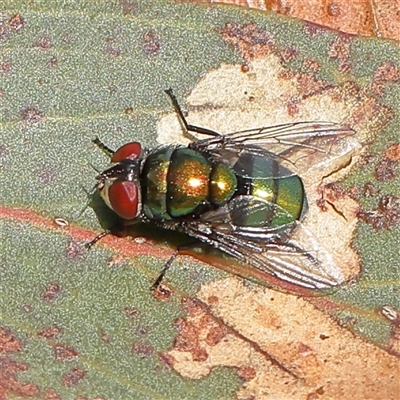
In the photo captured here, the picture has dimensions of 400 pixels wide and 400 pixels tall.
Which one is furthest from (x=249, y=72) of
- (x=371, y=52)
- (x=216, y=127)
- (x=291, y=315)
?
(x=291, y=315)

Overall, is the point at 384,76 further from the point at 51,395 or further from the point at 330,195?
the point at 51,395

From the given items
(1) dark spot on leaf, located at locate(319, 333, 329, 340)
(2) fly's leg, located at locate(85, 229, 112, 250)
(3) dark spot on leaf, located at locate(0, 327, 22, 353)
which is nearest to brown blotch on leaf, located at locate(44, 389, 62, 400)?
(3) dark spot on leaf, located at locate(0, 327, 22, 353)

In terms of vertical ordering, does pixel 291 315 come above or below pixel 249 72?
below

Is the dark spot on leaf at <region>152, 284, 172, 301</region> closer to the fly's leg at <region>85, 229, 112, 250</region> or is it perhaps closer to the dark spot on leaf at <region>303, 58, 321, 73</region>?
the fly's leg at <region>85, 229, 112, 250</region>

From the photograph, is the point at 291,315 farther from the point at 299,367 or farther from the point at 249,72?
the point at 249,72

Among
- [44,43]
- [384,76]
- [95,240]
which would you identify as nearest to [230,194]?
[95,240]

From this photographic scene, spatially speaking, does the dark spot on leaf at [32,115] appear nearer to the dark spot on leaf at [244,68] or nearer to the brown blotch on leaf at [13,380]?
the dark spot on leaf at [244,68]
